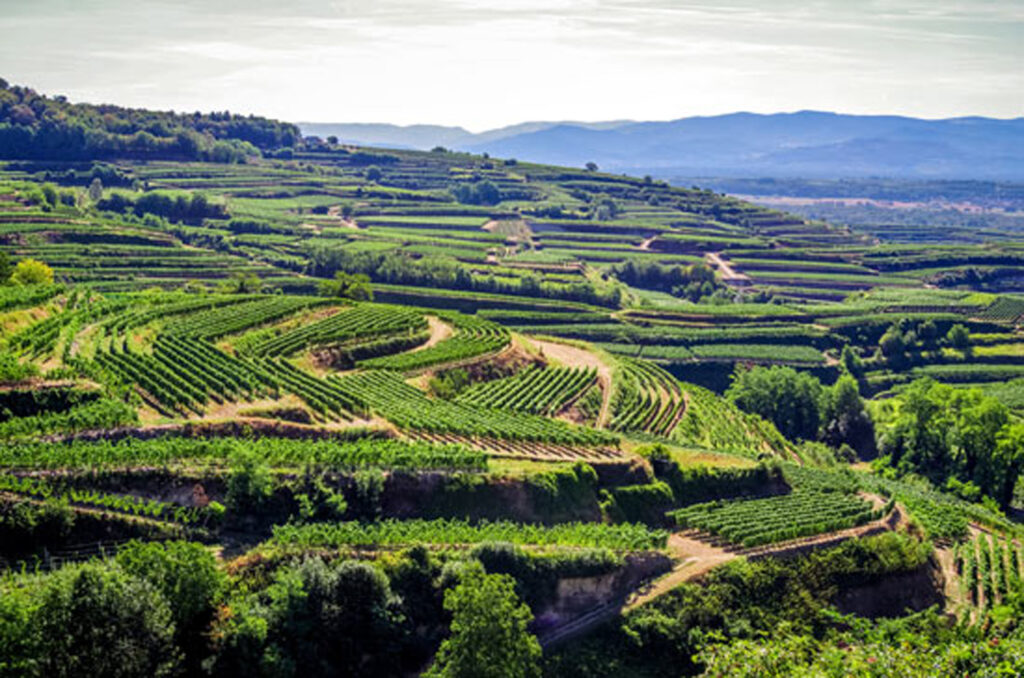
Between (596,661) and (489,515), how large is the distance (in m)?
13.1

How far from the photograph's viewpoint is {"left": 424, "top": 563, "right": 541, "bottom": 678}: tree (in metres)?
40.9

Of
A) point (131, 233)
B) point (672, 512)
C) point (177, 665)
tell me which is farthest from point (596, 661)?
point (131, 233)

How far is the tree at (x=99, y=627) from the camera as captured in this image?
1448 inches

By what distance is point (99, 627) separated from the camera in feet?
123

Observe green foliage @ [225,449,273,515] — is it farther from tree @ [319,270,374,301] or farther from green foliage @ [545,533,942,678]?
tree @ [319,270,374,301]

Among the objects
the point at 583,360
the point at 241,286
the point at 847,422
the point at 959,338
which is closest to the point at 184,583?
the point at 583,360

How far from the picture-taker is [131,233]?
14488 centimetres

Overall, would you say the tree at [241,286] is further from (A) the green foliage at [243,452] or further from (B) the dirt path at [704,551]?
(B) the dirt path at [704,551]

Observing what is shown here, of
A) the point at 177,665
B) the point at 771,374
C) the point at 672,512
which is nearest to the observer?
the point at 177,665

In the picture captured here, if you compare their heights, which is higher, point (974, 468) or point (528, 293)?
point (528, 293)

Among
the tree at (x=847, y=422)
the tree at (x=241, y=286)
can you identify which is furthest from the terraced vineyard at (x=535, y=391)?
the tree at (x=241, y=286)

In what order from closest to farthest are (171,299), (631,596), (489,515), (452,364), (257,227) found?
(631,596)
(489,515)
(452,364)
(171,299)
(257,227)

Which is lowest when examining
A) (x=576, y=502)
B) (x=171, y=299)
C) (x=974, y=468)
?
(x=974, y=468)

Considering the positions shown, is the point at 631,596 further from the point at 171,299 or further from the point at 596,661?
the point at 171,299
